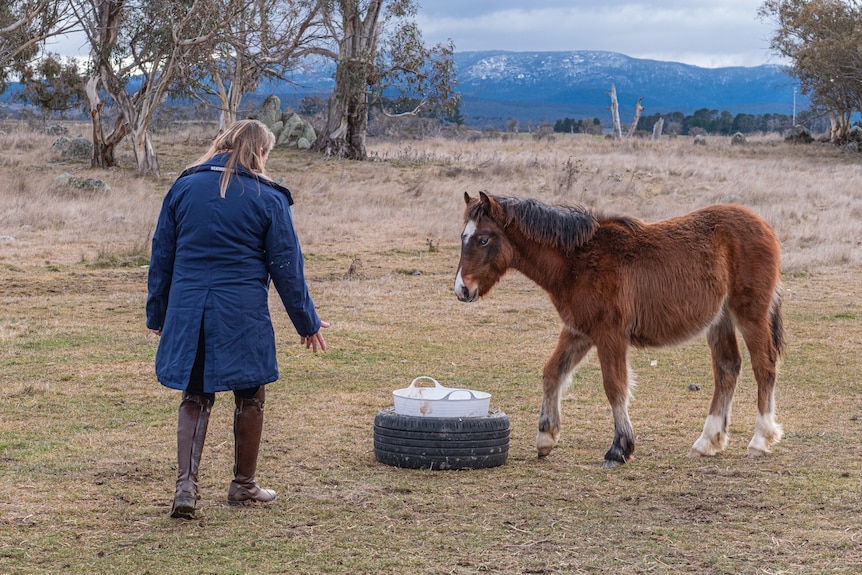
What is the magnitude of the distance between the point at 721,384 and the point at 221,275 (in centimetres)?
392

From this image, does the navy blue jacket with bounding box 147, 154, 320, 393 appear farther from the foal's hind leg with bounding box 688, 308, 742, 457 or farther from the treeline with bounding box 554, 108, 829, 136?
the treeline with bounding box 554, 108, 829, 136

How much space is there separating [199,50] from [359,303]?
19.3 m

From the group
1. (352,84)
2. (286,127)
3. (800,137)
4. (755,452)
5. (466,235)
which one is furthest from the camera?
(800,137)

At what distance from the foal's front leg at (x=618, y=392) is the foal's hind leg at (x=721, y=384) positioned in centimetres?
63

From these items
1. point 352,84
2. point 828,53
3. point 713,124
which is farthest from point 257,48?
point 713,124

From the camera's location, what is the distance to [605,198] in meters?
25.6

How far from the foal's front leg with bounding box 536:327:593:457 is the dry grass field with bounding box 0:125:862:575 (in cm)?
17

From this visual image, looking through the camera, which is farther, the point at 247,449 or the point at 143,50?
the point at 143,50

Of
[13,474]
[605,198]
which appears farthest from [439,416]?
[605,198]

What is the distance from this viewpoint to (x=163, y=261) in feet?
16.0

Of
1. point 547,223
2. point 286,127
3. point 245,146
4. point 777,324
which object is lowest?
point 777,324

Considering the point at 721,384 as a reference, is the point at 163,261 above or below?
above

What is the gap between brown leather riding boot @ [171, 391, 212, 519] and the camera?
4816 mm

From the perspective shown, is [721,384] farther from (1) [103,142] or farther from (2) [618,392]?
(1) [103,142]
